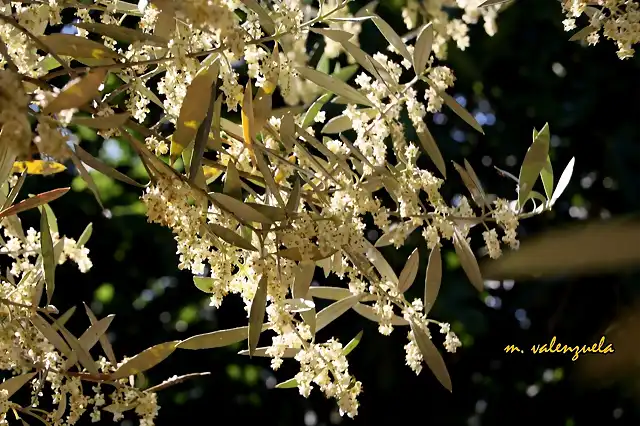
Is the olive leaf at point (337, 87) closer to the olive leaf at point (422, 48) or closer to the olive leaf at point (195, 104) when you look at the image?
the olive leaf at point (422, 48)

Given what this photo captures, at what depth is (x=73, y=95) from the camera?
0.45 m

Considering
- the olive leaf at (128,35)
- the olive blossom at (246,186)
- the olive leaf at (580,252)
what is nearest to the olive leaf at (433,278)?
the olive blossom at (246,186)

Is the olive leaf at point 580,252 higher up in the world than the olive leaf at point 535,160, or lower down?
higher up

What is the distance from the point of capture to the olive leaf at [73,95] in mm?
445

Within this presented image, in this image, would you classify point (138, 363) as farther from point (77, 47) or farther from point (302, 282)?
point (77, 47)

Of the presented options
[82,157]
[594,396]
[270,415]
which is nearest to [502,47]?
[594,396]

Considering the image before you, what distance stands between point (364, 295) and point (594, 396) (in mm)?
1334

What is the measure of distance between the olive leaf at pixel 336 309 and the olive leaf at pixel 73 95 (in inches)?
13.9

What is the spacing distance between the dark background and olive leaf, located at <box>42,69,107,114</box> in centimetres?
144

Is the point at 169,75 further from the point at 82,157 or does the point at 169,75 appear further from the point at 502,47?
the point at 502,47

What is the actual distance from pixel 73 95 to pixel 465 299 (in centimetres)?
150

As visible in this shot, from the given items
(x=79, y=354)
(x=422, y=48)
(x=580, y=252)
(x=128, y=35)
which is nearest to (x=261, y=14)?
(x=128, y=35)

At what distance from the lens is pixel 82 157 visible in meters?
0.62

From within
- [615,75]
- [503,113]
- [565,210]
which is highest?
[615,75]
